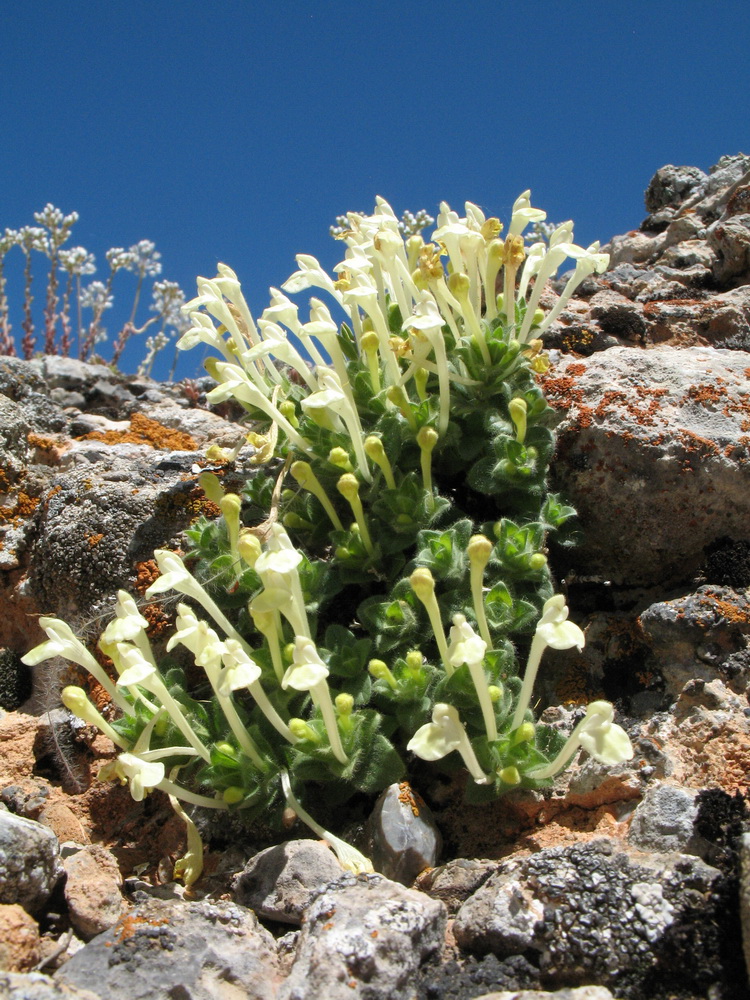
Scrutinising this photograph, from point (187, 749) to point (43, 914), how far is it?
0.64 m

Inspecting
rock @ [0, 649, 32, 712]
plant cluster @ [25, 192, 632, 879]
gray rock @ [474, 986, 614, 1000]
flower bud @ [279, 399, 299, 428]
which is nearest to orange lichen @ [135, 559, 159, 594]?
plant cluster @ [25, 192, 632, 879]

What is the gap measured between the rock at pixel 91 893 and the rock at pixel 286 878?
15.1 inches

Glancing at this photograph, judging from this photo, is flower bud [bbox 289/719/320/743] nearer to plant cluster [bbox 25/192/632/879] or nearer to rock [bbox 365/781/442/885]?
plant cluster [bbox 25/192/632/879]

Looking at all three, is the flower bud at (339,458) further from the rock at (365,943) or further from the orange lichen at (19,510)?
the orange lichen at (19,510)

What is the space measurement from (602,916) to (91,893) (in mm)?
1536

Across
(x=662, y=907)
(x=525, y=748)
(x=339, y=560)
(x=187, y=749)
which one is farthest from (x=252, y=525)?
(x=662, y=907)

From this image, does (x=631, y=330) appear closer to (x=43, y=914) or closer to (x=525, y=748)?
(x=525, y=748)

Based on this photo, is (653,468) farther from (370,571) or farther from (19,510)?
(19,510)

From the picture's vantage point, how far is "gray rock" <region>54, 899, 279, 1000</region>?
1859mm

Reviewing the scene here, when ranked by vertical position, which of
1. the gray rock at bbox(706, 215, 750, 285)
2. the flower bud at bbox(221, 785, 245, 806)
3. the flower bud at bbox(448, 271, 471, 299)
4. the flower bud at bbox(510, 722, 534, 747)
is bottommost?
the flower bud at bbox(221, 785, 245, 806)

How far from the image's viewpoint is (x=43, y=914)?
238cm

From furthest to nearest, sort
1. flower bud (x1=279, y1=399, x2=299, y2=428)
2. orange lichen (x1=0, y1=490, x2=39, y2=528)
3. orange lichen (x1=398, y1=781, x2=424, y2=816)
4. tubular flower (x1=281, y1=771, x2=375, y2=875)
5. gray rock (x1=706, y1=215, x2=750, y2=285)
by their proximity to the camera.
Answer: gray rock (x1=706, y1=215, x2=750, y2=285) < orange lichen (x1=0, y1=490, x2=39, y2=528) < flower bud (x1=279, y1=399, x2=299, y2=428) < orange lichen (x1=398, y1=781, x2=424, y2=816) < tubular flower (x1=281, y1=771, x2=375, y2=875)

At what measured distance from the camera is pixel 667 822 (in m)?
2.37

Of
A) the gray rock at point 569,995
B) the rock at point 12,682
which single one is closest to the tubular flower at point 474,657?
the gray rock at point 569,995
